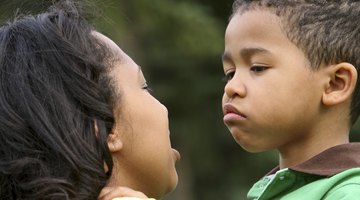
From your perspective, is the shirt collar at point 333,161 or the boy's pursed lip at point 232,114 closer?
the shirt collar at point 333,161

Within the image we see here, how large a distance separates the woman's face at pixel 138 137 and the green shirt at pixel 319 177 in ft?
1.35

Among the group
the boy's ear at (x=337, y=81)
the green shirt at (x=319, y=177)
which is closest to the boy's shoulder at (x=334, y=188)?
the green shirt at (x=319, y=177)

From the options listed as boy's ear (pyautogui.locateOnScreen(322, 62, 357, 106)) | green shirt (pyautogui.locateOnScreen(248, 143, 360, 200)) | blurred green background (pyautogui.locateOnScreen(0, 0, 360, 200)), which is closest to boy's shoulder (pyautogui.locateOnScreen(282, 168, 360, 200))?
green shirt (pyautogui.locateOnScreen(248, 143, 360, 200))

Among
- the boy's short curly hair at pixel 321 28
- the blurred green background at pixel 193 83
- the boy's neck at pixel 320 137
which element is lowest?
the blurred green background at pixel 193 83

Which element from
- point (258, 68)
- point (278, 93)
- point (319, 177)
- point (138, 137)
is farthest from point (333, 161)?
point (138, 137)

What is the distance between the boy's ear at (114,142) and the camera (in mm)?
3188

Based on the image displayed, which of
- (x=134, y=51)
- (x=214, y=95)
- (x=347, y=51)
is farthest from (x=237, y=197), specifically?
(x=347, y=51)

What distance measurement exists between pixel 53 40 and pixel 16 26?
0.16m

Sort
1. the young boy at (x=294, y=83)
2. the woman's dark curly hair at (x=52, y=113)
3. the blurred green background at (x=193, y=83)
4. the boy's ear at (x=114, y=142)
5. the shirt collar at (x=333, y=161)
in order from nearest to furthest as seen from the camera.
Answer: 1. the woman's dark curly hair at (x=52, y=113)
2. the boy's ear at (x=114, y=142)
3. the shirt collar at (x=333, y=161)
4. the young boy at (x=294, y=83)
5. the blurred green background at (x=193, y=83)

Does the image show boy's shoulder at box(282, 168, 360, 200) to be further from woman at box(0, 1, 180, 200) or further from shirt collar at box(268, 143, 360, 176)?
woman at box(0, 1, 180, 200)

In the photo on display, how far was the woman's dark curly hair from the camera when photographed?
300 centimetres

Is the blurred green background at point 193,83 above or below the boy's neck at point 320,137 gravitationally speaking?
below

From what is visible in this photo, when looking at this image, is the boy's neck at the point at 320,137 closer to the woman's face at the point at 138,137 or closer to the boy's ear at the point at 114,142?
the woman's face at the point at 138,137

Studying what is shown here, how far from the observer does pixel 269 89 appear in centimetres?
365
